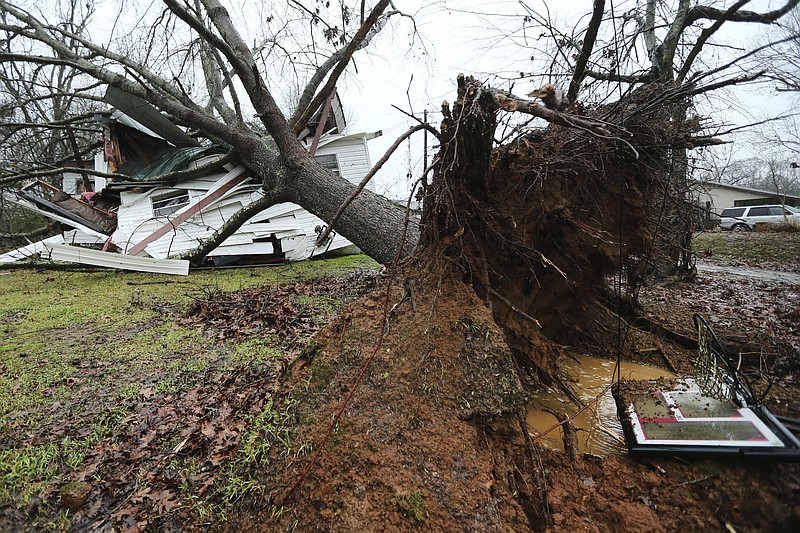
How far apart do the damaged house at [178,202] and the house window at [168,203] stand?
0.5 inches

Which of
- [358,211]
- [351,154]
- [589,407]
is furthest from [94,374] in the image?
[351,154]

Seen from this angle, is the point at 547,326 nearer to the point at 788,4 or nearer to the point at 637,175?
the point at 637,175

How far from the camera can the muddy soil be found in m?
1.85

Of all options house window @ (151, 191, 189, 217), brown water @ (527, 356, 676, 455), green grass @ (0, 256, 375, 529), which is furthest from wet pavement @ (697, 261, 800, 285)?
house window @ (151, 191, 189, 217)

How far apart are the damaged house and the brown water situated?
29.4ft

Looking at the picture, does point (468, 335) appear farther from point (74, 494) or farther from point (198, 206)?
point (198, 206)

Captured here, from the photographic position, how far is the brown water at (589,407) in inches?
106

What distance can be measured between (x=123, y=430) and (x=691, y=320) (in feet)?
18.8

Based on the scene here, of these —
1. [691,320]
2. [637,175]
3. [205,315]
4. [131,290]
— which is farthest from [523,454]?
[131,290]

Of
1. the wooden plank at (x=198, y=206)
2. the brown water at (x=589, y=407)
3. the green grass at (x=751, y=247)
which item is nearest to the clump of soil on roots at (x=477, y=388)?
the brown water at (x=589, y=407)

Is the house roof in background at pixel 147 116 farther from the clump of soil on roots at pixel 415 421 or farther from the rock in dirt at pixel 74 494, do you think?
the clump of soil on roots at pixel 415 421

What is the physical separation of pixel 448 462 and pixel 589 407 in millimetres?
1676

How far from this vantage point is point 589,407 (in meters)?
3.16

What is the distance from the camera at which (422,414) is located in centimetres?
225
